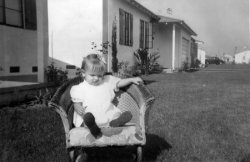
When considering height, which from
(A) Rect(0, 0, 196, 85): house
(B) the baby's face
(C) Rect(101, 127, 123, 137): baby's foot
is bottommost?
(C) Rect(101, 127, 123, 137): baby's foot

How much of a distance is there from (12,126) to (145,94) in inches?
95.7

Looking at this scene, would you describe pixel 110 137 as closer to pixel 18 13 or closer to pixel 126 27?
pixel 18 13

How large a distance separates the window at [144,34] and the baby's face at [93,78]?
1294 cm

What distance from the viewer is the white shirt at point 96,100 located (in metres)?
3.21

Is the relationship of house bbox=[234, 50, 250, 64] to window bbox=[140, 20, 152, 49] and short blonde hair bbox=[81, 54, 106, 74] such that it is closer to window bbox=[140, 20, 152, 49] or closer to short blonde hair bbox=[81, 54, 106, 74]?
window bbox=[140, 20, 152, 49]

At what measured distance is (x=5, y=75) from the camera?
742 cm

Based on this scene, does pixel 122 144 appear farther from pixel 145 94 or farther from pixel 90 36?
pixel 90 36

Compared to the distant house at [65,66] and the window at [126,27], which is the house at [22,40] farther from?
the window at [126,27]

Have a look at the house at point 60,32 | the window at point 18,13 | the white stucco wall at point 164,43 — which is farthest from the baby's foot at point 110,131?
the white stucco wall at point 164,43

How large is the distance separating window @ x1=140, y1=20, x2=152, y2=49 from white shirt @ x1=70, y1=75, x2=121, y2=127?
509 inches

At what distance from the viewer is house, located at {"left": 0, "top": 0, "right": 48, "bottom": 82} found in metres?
7.20

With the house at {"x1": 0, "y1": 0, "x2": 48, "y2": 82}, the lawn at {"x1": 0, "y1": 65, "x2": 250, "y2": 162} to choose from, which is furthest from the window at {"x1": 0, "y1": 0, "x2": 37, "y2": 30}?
the lawn at {"x1": 0, "y1": 65, "x2": 250, "y2": 162}

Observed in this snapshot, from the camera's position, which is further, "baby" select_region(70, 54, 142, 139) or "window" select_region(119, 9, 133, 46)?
"window" select_region(119, 9, 133, 46)

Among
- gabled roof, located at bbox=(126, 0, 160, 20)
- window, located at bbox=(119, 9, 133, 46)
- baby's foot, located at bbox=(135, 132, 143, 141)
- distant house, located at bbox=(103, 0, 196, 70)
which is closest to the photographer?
baby's foot, located at bbox=(135, 132, 143, 141)
